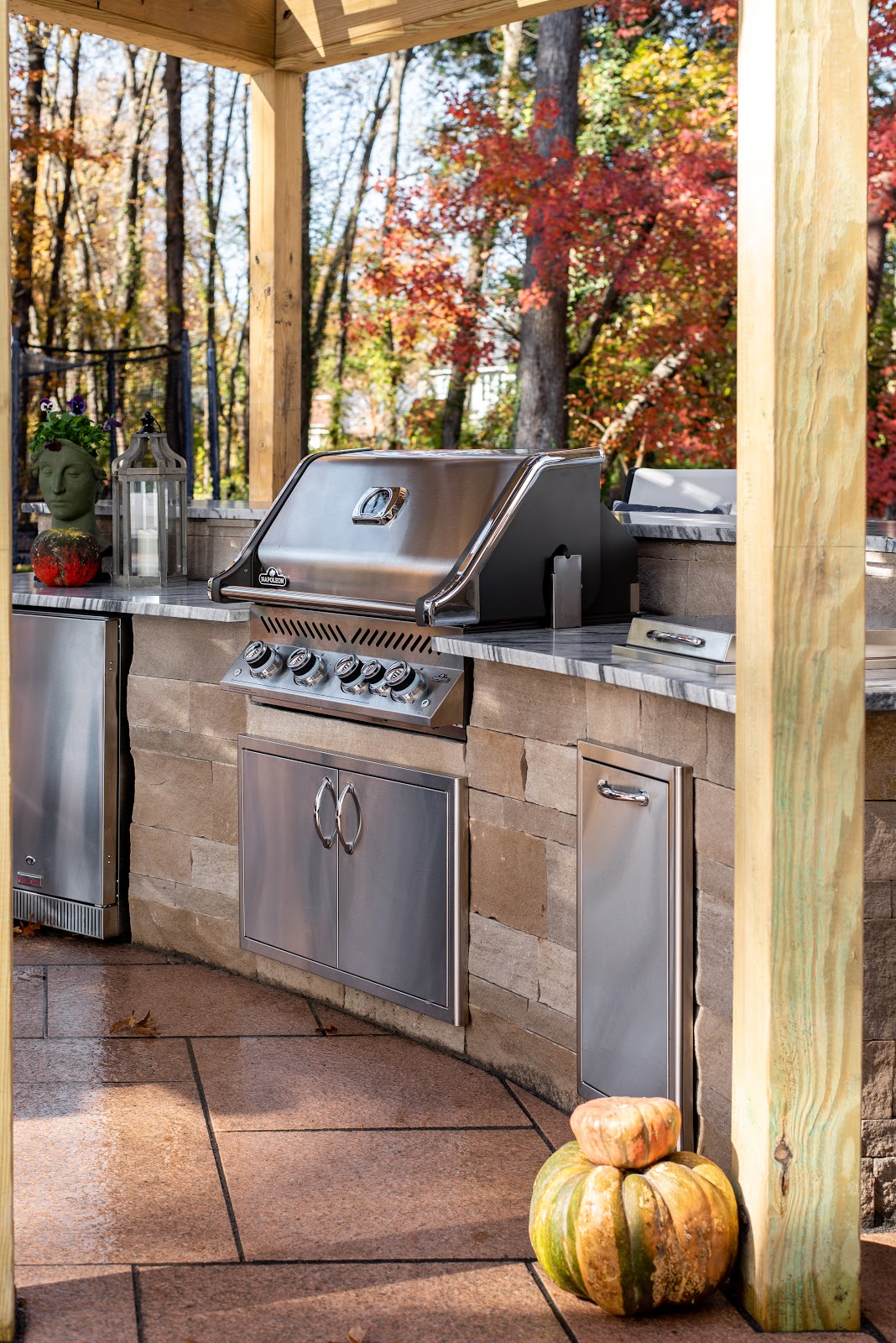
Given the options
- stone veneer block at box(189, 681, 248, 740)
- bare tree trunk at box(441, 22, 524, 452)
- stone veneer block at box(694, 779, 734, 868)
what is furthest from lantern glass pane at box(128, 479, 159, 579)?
bare tree trunk at box(441, 22, 524, 452)

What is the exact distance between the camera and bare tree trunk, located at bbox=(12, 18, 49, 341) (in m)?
12.5

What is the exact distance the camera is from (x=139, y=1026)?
3777 millimetres

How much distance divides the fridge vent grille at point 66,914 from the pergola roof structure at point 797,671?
2207mm

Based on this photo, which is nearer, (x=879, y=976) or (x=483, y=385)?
(x=879, y=976)

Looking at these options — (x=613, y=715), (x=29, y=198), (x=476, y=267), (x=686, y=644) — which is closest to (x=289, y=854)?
(x=613, y=715)

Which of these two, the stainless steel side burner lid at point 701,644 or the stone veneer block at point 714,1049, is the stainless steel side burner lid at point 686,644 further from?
the stone veneer block at point 714,1049

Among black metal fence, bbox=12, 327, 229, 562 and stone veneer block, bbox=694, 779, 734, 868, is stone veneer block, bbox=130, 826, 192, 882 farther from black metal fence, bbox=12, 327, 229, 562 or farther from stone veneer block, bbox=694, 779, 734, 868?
black metal fence, bbox=12, 327, 229, 562

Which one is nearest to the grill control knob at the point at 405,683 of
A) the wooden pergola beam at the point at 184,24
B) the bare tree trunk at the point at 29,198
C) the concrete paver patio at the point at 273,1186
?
the concrete paver patio at the point at 273,1186

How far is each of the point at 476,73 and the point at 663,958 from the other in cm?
1147

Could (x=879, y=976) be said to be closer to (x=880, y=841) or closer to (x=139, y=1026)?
(x=880, y=841)

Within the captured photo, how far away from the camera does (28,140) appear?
39.3ft

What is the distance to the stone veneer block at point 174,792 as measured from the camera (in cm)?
428

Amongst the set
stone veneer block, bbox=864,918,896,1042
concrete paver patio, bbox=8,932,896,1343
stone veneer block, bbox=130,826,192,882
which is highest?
stone veneer block, bbox=864,918,896,1042

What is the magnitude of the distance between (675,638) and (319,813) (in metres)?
1.31
